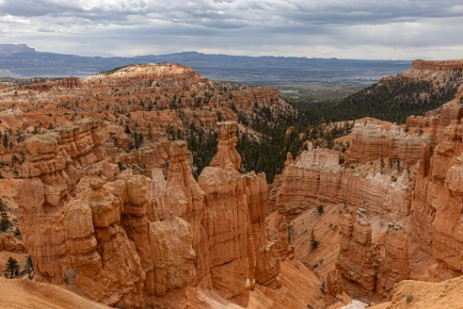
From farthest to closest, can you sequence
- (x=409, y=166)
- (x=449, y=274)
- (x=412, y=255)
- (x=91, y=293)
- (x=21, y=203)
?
(x=409, y=166) < (x=412, y=255) < (x=449, y=274) < (x=21, y=203) < (x=91, y=293)

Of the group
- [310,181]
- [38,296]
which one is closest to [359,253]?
[310,181]

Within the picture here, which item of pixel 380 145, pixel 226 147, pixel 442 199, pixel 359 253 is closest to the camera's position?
pixel 226 147

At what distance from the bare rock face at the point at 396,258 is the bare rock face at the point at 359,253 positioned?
100 cm

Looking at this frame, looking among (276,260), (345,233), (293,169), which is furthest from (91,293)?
A: (293,169)

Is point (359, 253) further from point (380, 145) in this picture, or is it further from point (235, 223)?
point (380, 145)

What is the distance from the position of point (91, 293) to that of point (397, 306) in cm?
781

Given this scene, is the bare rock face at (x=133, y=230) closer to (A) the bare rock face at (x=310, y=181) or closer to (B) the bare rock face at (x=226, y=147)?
(B) the bare rock face at (x=226, y=147)

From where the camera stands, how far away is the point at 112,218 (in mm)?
11102

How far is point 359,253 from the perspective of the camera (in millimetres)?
21938

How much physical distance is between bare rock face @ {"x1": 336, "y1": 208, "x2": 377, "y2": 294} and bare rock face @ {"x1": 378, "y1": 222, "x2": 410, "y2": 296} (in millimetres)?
1004

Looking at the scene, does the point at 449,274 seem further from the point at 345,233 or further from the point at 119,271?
the point at 119,271

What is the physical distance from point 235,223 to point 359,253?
8687mm

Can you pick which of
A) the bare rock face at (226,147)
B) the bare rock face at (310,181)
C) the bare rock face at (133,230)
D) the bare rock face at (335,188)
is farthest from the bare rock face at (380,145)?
the bare rock face at (133,230)

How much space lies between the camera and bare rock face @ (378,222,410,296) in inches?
790
